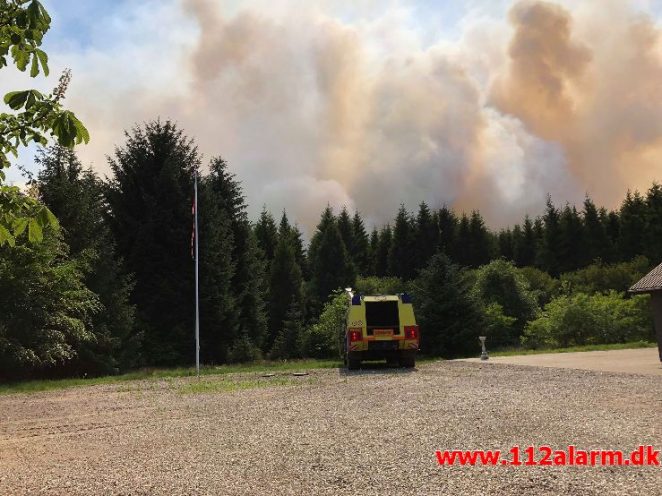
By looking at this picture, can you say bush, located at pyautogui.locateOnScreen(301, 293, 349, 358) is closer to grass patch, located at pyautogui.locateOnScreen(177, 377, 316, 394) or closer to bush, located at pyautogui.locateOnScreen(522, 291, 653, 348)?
bush, located at pyautogui.locateOnScreen(522, 291, 653, 348)

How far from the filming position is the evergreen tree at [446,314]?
105 feet

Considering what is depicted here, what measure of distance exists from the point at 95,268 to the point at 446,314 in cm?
2008

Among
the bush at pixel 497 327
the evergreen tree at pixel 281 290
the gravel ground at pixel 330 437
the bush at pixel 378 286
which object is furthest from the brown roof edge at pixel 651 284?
the evergreen tree at pixel 281 290

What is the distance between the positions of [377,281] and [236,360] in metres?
28.2

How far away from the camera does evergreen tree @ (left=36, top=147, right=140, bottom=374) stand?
85.9 feet

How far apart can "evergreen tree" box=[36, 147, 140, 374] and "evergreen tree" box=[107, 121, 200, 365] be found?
289 centimetres

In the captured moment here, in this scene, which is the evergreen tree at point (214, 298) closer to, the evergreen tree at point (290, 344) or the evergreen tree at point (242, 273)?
the evergreen tree at point (242, 273)

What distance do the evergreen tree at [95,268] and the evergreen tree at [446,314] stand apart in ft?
54.8

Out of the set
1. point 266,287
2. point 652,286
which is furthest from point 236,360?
point 652,286

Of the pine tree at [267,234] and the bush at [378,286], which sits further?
the pine tree at [267,234]

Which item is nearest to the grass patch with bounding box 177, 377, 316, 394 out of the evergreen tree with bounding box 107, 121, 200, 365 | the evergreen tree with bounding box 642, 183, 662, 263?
the evergreen tree with bounding box 107, 121, 200, 365

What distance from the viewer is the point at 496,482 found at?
4922 millimetres

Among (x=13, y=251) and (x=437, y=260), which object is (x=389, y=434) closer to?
(x=13, y=251)

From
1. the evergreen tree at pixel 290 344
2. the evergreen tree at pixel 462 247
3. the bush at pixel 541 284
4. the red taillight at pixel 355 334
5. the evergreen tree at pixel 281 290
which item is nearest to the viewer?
the red taillight at pixel 355 334
